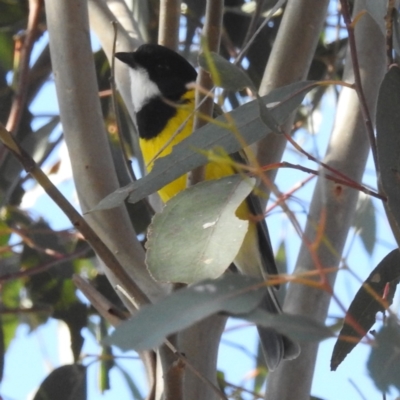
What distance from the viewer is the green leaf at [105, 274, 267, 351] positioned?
0.59 m

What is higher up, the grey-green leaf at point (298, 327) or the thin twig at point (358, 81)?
the thin twig at point (358, 81)

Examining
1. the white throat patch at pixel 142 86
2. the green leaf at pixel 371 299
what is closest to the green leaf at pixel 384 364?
the green leaf at pixel 371 299

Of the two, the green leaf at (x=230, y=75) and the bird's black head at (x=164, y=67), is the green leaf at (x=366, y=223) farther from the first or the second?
the green leaf at (x=230, y=75)

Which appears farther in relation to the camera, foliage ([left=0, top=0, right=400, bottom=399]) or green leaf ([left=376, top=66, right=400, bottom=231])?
green leaf ([left=376, top=66, right=400, bottom=231])

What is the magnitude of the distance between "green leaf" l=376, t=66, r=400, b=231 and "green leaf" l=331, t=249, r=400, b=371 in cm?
18

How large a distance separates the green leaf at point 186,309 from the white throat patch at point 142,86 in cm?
120

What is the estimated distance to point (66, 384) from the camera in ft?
4.96

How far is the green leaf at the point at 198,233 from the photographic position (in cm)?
79

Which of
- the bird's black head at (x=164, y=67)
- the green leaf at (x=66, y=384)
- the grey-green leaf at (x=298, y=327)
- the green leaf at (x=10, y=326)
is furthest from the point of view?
the green leaf at (x=10, y=326)

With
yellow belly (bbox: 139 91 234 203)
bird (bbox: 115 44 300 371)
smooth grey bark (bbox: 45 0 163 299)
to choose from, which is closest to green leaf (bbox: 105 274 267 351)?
smooth grey bark (bbox: 45 0 163 299)

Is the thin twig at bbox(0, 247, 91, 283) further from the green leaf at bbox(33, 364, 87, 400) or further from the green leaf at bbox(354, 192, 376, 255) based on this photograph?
the green leaf at bbox(354, 192, 376, 255)

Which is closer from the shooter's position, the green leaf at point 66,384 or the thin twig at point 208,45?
the thin twig at point 208,45

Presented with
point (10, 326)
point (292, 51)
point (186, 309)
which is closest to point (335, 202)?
point (292, 51)

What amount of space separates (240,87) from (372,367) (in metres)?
0.34
